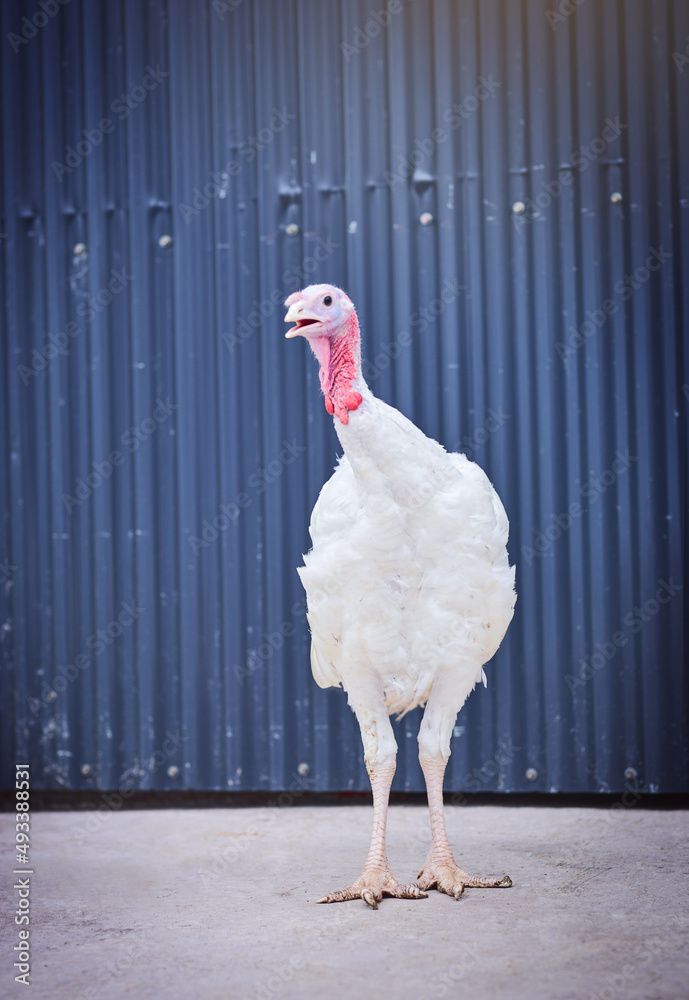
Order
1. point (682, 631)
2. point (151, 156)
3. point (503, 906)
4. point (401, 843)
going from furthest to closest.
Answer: point (151, 156) → point (682, 631) → point (401, 843) → point (503, 906)

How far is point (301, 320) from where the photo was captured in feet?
13.5

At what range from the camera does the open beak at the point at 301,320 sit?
13.3 feet

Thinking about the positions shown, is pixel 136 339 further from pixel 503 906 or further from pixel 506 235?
pixel 503 906

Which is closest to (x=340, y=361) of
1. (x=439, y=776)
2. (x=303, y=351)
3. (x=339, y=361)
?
(x=339, y=361)

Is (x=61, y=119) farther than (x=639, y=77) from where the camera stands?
Yes

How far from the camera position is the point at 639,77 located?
6035mm

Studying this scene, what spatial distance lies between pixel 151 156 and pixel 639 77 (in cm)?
307

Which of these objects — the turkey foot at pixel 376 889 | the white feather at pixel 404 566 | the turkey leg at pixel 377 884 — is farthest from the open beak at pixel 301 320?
the turkey foot at pixel 376 889

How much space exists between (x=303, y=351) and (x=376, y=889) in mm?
3346

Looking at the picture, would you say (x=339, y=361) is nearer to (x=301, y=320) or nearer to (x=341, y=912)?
(x=301, y=320)

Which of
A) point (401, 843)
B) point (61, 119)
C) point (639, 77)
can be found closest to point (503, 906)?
point (401, 843)

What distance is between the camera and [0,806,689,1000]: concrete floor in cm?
337

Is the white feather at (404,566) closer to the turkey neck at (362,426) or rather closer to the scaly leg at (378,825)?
the turkey neck at (362,426)

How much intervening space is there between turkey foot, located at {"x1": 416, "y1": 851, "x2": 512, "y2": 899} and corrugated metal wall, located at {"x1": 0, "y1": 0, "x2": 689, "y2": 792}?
1.68 m
